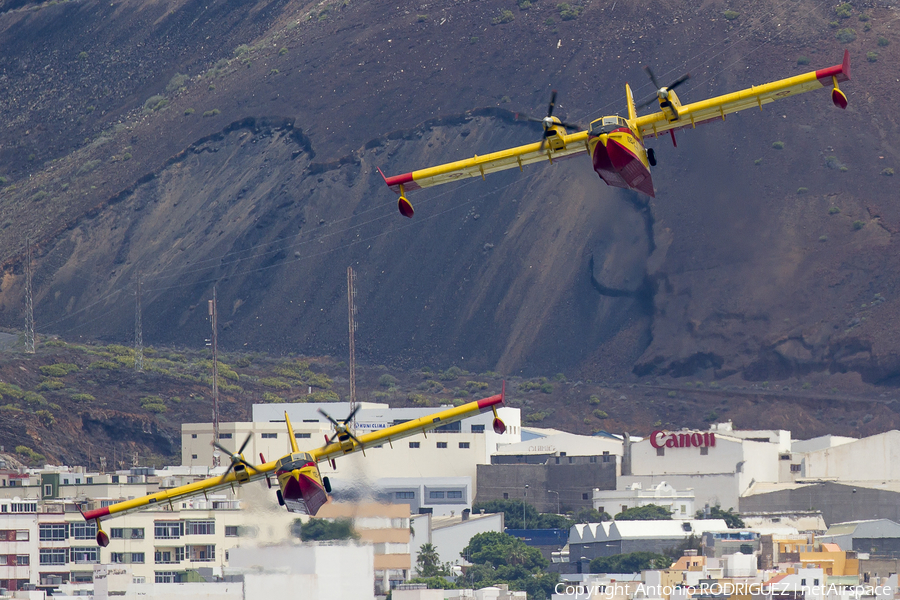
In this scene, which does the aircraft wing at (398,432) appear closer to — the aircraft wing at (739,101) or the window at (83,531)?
the aircraft wing at (739,101)

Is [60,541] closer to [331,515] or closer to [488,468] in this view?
[331,515]

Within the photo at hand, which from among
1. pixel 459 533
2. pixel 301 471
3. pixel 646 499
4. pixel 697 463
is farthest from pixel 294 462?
pixel 697 463

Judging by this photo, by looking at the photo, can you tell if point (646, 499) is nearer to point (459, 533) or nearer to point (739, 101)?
point (459, 533)

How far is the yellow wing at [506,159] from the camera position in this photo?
5738 centimetres

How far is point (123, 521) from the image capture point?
104312 mm

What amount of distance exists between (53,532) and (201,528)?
1213 centimetres

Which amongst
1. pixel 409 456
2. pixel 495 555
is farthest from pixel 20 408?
pixel 495 555

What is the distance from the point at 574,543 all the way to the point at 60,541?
4693 centimetres

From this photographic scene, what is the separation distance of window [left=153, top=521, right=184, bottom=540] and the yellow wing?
51.6 metres

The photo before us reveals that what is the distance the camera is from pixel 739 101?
5788 centimetres

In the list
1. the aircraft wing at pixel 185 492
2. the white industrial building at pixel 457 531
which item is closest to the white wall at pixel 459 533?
the white industrial building at pixel 457 531

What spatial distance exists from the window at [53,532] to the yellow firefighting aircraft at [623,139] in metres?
58.9

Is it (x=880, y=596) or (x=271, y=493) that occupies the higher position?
(x=271, y=493)

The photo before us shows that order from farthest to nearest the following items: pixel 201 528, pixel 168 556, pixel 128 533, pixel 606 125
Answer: pixel 128 533, pixel 168 556, pixel 201 528, pixel 606 125
